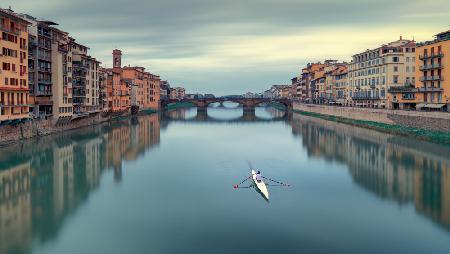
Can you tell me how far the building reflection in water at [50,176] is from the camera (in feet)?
81.9

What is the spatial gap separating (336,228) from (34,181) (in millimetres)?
25147

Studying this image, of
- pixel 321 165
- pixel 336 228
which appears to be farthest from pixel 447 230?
pixel 321 165

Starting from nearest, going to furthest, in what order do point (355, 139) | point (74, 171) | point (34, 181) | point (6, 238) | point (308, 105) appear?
point (6, 238) → point (34, 181) → point (74, 171) → point (355, 139) → point (308, 105)

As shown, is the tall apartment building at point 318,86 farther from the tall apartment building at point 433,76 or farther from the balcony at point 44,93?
the balcony at point 44,93

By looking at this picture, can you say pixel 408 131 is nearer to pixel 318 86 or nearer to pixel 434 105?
pixel 434 105

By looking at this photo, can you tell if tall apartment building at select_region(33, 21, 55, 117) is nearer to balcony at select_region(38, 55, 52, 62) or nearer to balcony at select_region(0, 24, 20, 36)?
balcony at select_region(38, 55, 52, 62)

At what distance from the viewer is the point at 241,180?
40.1 m

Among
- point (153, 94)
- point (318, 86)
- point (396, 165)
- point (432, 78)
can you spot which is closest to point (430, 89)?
point (432, 78)

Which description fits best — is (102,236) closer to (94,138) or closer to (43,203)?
(43,203)

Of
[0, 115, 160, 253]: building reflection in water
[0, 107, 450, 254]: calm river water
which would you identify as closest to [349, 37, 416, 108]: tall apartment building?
[0, 107, 450, 254]: calm river water

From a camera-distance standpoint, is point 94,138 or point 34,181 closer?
point 34,181

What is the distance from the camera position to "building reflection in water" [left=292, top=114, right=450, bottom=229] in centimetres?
3186

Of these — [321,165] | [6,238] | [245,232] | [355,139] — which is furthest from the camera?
[355,139]

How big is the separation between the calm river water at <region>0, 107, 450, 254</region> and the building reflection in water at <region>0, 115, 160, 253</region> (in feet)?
0.36
